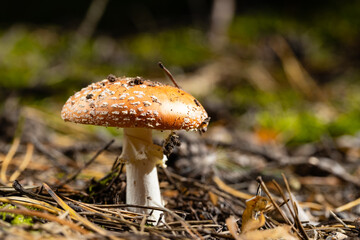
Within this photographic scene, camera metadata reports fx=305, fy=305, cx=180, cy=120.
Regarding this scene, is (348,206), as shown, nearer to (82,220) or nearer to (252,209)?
(252,209)

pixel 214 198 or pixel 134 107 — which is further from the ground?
pixel 134 107

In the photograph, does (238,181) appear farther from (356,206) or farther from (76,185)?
(76,185)

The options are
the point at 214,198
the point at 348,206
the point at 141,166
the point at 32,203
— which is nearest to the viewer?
the point at 32,203

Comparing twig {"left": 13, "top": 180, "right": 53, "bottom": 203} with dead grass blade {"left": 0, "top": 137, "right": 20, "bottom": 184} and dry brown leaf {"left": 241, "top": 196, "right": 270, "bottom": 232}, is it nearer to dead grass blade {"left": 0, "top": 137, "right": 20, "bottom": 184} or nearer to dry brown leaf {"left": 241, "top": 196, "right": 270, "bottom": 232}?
dead grass blade {"left": 0, "top": 137, "right": 20, "bottom": 184}

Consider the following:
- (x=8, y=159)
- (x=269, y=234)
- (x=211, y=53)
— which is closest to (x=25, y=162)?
(x=8, y=159)

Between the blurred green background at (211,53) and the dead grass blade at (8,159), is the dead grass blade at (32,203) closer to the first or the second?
the dead grass blade at (8,159)

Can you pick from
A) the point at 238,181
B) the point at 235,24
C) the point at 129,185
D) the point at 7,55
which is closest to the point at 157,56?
the point at 235,24

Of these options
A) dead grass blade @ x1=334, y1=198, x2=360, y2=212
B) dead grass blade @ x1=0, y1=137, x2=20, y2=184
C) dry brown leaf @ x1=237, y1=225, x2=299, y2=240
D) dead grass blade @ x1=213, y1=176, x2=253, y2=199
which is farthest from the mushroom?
dead grass blade @ x1=334, y1=198, x2=360, y2=212
